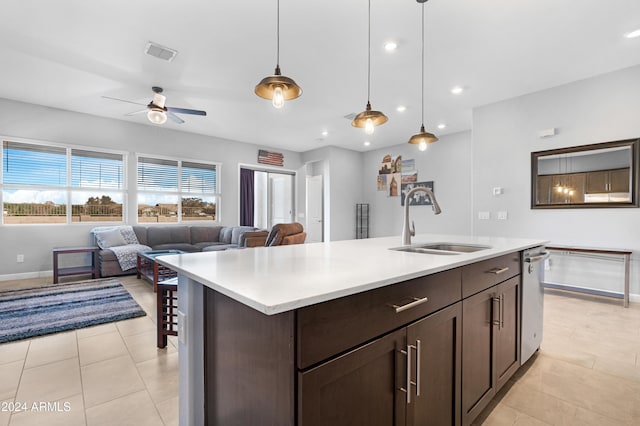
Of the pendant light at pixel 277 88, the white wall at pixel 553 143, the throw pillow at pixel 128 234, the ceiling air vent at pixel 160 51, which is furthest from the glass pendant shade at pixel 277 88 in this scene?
the throw pillow at pixel 128 234

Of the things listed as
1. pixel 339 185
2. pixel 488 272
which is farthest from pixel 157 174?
pixel 488 272

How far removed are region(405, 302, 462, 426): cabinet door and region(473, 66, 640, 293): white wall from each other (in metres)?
3.80

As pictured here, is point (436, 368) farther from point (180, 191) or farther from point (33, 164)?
point (33, 164)

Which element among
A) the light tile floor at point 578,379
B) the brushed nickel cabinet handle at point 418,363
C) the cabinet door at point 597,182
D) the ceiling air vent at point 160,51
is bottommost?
the light tile floor at point 578,379

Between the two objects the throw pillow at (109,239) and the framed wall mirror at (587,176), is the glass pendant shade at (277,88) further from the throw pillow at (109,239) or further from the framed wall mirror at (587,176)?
the throw pillow at (109,239)

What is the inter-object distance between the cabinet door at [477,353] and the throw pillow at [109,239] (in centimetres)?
550

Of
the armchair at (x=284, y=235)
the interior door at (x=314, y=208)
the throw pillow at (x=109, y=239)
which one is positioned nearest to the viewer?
the armchair at (x=284, y=235)

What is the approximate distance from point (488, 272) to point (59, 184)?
21.4 feet

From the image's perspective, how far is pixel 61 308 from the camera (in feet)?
10.7

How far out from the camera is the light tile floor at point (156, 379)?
5.24 ft

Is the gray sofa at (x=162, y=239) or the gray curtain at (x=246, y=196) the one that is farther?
the gray curtain at (x=246, y=196)

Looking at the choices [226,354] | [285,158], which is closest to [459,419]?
[226,354]

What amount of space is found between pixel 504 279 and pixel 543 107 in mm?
3706

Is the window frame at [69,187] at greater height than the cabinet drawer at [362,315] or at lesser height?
greater
